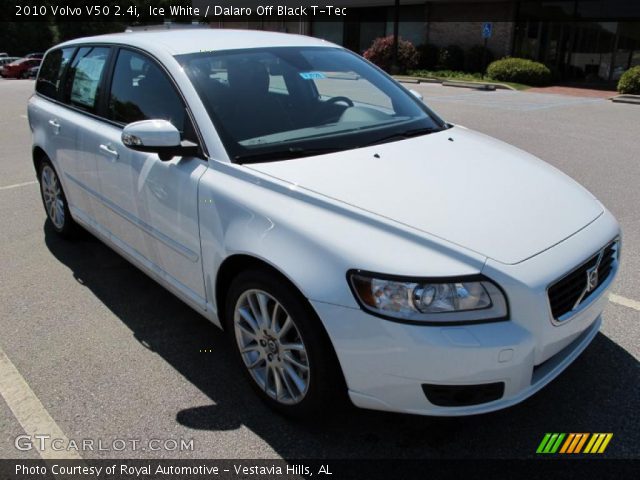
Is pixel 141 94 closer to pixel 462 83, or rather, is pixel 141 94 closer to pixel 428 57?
pixel 462 83

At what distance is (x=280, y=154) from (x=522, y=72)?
21.3 meters

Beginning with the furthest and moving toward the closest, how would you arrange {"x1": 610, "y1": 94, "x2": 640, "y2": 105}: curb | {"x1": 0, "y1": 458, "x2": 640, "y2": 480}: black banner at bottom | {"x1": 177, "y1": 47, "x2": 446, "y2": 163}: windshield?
{"x1": 610, "y1": 94, "x2": 640, "y2": 105}: curb → {"x1": 177, "y1": 47, "x2": 446, "y2": 163}: windshield → {"x1": 0, "y1": 458, "x2": 640, "y2": 480}: black banner at bottom

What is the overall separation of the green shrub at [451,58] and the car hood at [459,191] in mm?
24807

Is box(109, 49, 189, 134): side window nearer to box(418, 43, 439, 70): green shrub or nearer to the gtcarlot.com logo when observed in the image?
the gtcarlot.com logo

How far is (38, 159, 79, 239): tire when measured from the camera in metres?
4.66

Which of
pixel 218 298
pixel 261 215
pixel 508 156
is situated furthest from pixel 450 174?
pixel 218 298

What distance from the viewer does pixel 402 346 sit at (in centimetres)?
208

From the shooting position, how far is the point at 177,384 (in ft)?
9.76

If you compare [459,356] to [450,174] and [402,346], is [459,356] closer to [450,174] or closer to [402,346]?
[402,346]

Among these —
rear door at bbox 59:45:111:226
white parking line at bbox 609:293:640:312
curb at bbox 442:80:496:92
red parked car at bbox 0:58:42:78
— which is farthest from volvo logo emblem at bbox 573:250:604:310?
red parked car at bbox 0:58:42:78

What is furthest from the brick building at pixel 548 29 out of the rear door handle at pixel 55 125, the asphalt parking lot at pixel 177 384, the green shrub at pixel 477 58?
the rear door handle at pixel 55 125

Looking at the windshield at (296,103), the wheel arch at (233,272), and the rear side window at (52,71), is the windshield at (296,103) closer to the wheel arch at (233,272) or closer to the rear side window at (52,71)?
the wheel arch at (233,272)

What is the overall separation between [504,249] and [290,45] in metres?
2.13

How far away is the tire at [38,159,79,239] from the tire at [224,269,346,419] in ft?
8.32
